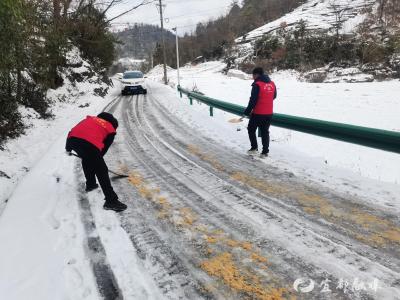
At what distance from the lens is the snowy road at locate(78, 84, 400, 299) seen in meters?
3.11

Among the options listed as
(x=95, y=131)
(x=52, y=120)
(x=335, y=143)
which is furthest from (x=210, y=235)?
(x=52, y=120)

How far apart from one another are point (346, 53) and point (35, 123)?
39022 millimetres

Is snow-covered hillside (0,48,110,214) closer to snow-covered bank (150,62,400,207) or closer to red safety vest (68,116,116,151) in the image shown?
red safety vest (68,116,116,151)

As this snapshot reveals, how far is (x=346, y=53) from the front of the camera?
41.2 metres

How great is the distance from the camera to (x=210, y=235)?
159 inches

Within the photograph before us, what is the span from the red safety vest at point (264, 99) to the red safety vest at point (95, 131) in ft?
11.1

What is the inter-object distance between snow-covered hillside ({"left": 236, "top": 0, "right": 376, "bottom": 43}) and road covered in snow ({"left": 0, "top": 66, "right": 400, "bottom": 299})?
2066 inches

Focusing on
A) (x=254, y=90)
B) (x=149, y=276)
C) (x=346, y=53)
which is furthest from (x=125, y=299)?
(x=346, y=53)

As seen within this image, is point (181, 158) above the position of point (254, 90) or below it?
below

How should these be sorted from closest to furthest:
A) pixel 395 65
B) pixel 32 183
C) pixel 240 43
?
pixel 32 183 < pixel 395 65 < pixel 240 43

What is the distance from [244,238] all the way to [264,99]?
401cm

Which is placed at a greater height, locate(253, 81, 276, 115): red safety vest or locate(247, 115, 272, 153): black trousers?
locate(253, 81, 276, 115): red safety vest

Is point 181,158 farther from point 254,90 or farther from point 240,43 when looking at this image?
point 240,43

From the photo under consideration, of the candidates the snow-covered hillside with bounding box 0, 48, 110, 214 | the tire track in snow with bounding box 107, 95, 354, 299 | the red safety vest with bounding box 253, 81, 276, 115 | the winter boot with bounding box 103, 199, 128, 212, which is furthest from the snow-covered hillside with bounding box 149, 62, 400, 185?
the snow-covered hillside with bounding box 0, 48, 110, 214
